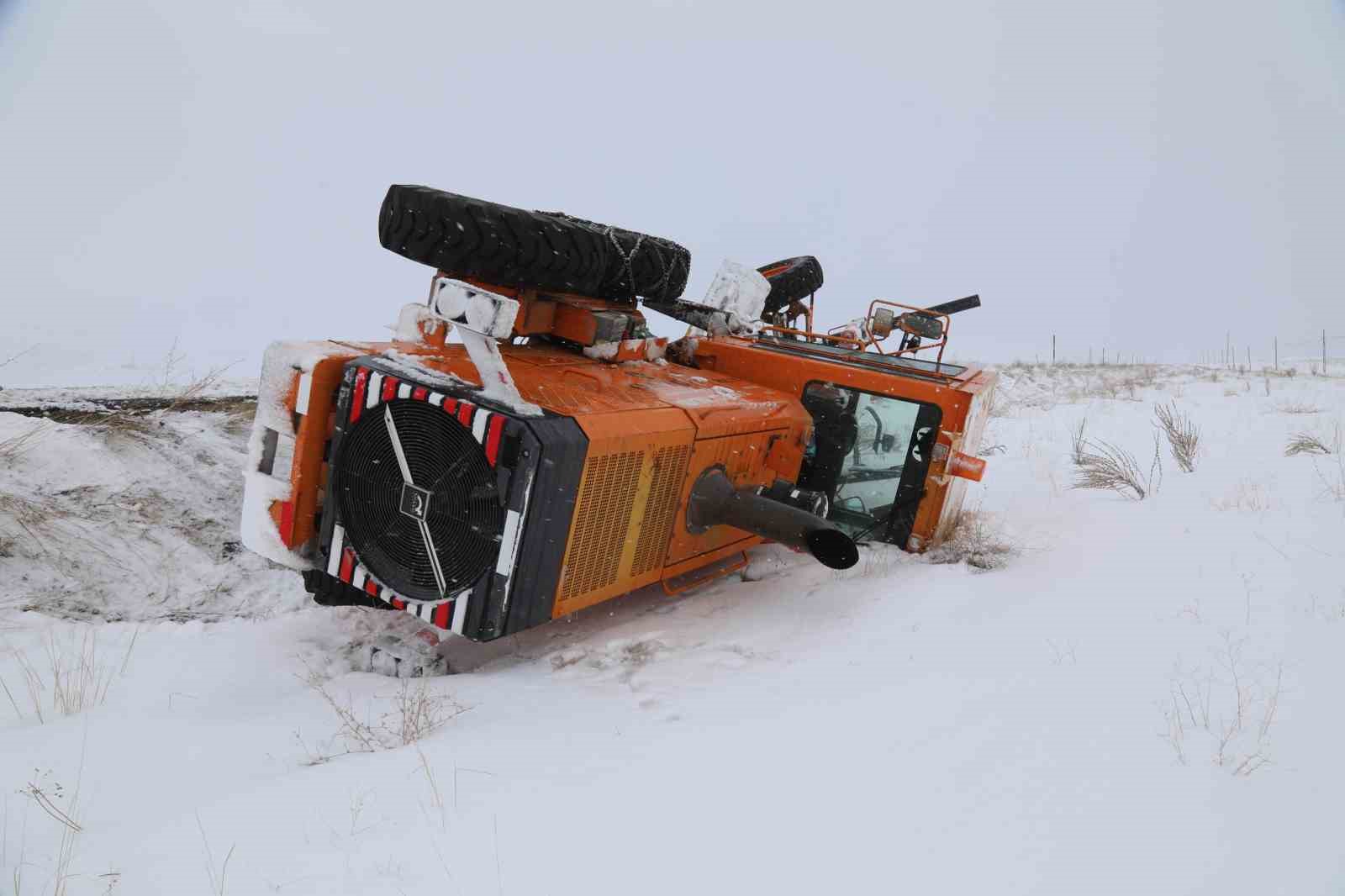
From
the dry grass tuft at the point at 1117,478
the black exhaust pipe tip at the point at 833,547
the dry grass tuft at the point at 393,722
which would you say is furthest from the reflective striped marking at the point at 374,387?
the dry grass tuft at the point at 1117,478

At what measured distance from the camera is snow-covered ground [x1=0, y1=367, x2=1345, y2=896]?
2.54m

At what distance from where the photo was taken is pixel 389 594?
14.0ft

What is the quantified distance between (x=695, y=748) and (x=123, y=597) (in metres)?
3.67

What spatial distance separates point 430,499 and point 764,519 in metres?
1.88

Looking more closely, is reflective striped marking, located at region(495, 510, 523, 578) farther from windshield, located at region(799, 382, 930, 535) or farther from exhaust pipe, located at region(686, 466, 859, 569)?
windshield, located at region(799, 382, 930, 535)

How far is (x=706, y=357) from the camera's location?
686 centimetres

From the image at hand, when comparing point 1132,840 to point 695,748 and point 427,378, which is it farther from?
point 427,378

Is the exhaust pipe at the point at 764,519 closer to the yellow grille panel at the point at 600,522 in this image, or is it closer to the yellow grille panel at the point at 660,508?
the yellow grille panel at the point at 660,508

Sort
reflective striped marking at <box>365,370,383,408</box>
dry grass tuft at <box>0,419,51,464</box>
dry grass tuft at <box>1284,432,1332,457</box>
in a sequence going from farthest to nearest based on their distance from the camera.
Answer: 1. dry grass tuft at <box>1284,432,1332,457</box>
2. dry grass tuft at <box>0,419,51,464</box>
3. reflective striped marking at <box>365,370,383,408</box>

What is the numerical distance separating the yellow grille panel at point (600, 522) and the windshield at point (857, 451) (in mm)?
2373

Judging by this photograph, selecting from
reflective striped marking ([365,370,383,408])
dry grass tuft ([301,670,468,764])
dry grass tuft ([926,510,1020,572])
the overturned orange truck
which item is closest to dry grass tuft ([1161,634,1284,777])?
the overturned orange truck

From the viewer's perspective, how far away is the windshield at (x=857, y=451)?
21.1ft

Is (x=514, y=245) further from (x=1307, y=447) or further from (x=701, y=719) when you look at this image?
(x=1307, y=447)

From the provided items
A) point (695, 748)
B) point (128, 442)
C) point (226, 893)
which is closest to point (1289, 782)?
point (695, 748)
